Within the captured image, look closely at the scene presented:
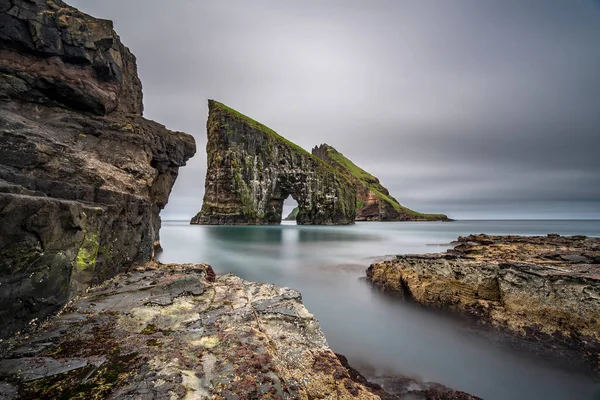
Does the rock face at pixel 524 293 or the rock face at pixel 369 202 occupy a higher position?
the rock face at pixel 369 202

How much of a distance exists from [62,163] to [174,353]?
22.0 ft

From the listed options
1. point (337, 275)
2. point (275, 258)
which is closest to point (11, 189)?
point (337, 275)

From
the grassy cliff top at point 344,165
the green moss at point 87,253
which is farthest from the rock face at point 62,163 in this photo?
the grassy cliff top at point 344,165

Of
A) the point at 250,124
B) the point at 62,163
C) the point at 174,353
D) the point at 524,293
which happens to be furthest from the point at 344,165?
the point at 174,353

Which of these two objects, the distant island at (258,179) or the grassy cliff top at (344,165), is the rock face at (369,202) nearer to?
the grassy cliff top at (344,165)

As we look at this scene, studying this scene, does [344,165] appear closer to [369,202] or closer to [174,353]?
[369,202]

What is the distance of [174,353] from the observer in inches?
141

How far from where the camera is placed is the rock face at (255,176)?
5797cm

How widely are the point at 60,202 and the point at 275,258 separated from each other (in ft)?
A: 54.2

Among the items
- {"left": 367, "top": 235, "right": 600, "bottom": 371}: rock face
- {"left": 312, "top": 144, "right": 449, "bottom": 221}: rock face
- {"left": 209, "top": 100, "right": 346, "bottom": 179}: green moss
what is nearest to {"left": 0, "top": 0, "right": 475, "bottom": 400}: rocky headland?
{"left": 367, "top": 235, "right": 600, "bottom": 371}: rock face

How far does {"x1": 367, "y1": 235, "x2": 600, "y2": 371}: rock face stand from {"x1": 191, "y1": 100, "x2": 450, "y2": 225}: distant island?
51.0m

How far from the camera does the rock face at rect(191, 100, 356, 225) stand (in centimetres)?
5797

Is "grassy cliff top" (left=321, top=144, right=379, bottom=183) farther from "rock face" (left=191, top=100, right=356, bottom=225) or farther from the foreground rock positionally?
the foreground rock

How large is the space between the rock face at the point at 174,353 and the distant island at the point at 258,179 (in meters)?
53.6
